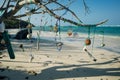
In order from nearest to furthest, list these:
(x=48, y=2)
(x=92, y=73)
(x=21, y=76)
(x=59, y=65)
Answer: (x=48, y=2), (x=21, y=76), (x=92, y=73), (x=59, y=65)

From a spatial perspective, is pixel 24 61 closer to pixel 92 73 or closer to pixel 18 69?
pixel 18 69

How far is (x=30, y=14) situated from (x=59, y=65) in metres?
4.67

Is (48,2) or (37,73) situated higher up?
(48,2)

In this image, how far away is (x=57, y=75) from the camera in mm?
10469

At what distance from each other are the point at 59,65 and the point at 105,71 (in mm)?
2405

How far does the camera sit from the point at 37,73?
34.9 ft

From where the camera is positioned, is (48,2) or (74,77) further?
(74,77)

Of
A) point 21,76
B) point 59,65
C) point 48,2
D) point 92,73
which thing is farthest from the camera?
point 59,65

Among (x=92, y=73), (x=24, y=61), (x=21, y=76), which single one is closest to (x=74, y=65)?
(x=92, y=73)

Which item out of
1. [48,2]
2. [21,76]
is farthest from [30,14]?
[21,76]

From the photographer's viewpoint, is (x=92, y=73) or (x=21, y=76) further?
(x=92, y=73)

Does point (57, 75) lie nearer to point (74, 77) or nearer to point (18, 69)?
point (74, 77)

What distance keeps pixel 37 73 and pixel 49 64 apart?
208 cm

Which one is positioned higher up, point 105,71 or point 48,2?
point 48,2
